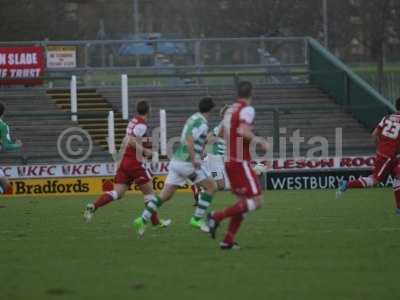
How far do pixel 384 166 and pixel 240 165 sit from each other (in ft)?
21.7

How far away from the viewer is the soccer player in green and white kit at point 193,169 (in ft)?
48.9

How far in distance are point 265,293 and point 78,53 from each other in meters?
26.0

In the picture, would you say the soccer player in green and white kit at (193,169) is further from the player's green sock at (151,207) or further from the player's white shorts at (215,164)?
the player's white shorts at (215,164)

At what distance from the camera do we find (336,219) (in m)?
17.8

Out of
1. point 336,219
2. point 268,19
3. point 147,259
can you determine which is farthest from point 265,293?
point 268,19

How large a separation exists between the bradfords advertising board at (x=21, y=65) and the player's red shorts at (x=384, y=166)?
54.4 feet

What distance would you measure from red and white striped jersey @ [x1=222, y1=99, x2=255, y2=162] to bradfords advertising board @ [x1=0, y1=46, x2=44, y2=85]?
21.1m

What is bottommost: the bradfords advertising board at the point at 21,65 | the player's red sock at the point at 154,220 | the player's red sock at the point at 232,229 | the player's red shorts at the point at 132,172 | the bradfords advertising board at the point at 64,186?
the bradfords advertising board at the point at 64,186

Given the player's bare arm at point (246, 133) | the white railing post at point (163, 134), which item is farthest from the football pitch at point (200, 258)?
the white railing post at point (163, 134)

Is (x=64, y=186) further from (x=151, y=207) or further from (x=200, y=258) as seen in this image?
(x=200, y=258)

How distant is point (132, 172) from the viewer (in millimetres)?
16438

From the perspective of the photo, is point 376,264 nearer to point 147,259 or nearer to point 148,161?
point 147,259

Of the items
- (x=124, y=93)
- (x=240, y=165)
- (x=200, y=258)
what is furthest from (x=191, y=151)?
(x=124, y=93)

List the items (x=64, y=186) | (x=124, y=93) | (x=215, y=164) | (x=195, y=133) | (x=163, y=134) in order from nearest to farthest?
(x=195, y=133) → (x=215, y=164) → (x=163, y=134) → (x=64, y=186) → (x=124, y=93)
